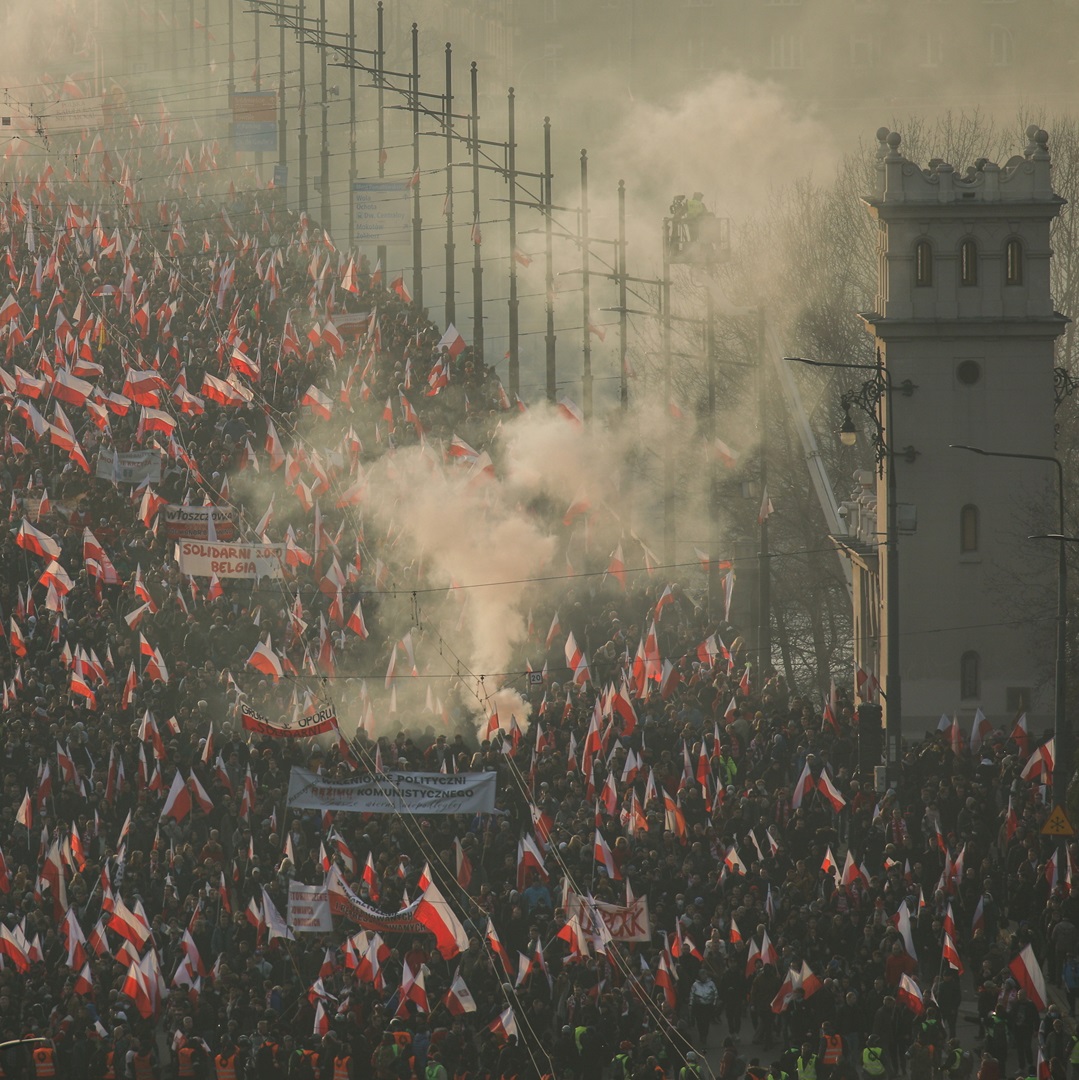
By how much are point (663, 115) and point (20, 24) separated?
103 feet

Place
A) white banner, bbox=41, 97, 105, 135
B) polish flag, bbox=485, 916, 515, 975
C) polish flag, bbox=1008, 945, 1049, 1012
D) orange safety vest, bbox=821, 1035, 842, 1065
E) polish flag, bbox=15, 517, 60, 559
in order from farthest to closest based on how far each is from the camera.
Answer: white banner, bbox=41, 97, 105, 135 < polish flag, bbox=15, 517, 60, 559 < polish flag, bbox=485, 916, 515, 975 < polish flag, bbox=1008, 945, 1049, 1012 < orange safety vest, bbox=821, 1035, 842, 1065

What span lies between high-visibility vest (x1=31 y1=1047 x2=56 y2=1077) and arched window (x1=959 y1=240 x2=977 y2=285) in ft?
76.1

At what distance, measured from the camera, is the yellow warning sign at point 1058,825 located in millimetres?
28047

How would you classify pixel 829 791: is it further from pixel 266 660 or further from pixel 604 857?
pixel 266 660

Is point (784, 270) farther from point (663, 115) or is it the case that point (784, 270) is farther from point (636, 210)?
point (663, 115)

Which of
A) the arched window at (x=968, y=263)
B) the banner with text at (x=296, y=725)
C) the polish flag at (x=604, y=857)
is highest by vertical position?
the arched window at (x=968, y=263)

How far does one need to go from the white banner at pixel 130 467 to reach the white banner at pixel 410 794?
1422cm

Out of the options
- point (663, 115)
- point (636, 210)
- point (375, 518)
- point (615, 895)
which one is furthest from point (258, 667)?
point (663, 115)

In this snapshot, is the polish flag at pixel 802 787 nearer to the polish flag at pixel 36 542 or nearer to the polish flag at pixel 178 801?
the polish flag at pixel 178 801

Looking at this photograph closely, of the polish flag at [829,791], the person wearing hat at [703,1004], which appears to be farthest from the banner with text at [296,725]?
the person wearing hat at [703,1004]

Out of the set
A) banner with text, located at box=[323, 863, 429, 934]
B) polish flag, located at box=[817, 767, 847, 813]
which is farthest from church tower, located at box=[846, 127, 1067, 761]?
banner with text, located at box=[323, 863, 429, 934]

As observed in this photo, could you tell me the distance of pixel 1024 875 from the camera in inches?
1107

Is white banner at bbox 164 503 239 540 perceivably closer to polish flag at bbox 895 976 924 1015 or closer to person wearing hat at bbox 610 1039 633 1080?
person wearing hat at bbox 610 1039 633 1080

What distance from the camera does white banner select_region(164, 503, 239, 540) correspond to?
130ft
